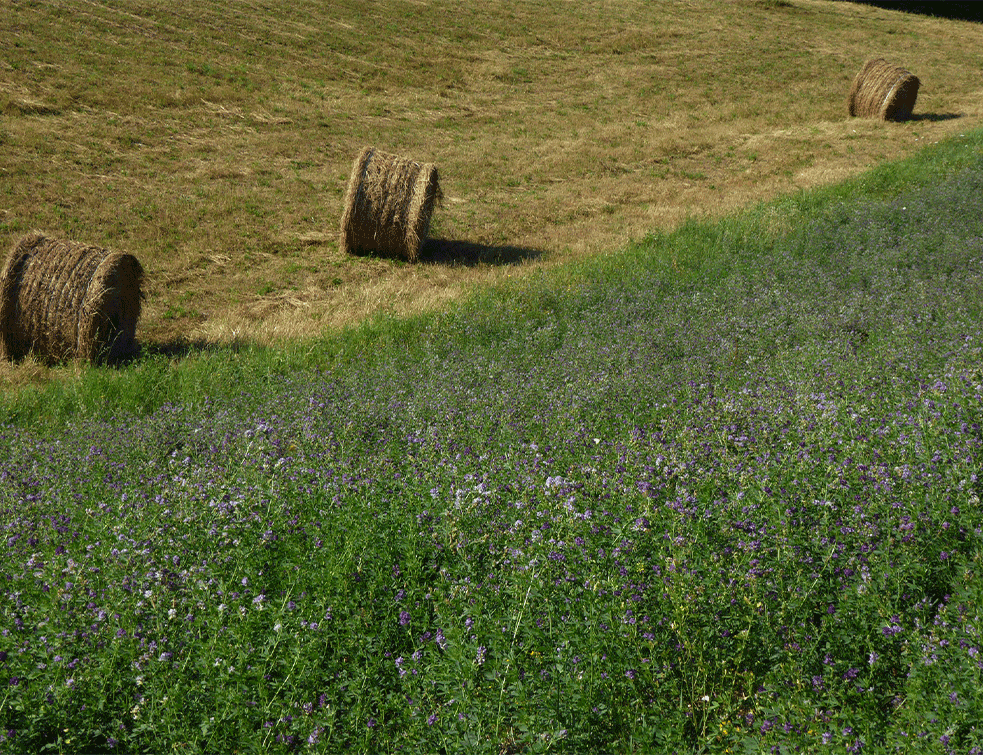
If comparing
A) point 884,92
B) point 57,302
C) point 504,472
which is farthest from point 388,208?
point 884,92

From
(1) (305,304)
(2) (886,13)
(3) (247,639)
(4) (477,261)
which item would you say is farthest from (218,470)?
(2) (886,13)

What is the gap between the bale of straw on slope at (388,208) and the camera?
45.6 feet

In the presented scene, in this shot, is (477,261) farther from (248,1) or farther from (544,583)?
(248,1)

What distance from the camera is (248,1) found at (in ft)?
105

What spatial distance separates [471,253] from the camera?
14547mm

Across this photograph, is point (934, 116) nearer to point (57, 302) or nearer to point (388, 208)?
point (388, 208)

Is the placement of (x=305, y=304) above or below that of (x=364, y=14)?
below

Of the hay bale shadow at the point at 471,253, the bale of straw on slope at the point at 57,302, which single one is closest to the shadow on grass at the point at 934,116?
the hay bale shadow at the point at 471,253

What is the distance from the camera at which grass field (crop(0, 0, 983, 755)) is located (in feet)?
10.8

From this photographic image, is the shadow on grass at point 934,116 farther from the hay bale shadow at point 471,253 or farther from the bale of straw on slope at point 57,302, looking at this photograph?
the bale of straw on slope at point 57,302

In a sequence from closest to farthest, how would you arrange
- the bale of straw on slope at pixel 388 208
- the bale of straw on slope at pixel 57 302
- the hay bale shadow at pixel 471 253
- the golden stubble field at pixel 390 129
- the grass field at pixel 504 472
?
the grass field at pixel 504 472
the bale of straw on slope at pixel 57 302
the golden stubble field at pixel 390 129
the bale of straw on slope at pixel 388 208
the hay bale shadow at pixel 471 253

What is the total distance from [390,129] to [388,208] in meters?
10.2

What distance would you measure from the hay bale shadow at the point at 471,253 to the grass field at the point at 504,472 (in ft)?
0.35

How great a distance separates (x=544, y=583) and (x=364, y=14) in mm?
35681
